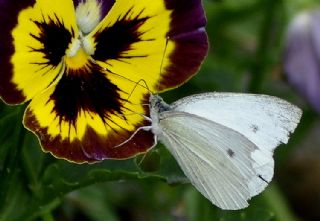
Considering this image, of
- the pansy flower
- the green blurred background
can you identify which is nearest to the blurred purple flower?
the green blurred background

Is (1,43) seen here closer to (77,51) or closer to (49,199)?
(77,51)

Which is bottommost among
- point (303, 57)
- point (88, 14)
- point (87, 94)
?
point (303, 57)

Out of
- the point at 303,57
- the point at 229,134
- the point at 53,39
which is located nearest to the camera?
the point at 53,39

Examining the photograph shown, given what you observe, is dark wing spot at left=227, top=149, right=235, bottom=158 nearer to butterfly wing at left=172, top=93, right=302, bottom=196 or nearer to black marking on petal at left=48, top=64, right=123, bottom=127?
butterfly wing at left=172, top=93, right=302, bottom=196

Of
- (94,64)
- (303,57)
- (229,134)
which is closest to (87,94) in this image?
(94,64)

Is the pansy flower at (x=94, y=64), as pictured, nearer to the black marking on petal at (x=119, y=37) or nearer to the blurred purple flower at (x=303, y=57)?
the black marking on petal at (x=119, y=37)

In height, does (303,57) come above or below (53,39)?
below

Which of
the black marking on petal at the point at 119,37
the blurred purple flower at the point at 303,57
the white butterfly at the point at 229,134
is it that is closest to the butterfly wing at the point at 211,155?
the white butterfly at the point at 229,134

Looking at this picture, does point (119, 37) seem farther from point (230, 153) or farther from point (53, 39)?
point (230, 153)

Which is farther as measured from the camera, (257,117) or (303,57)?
(303,57)
